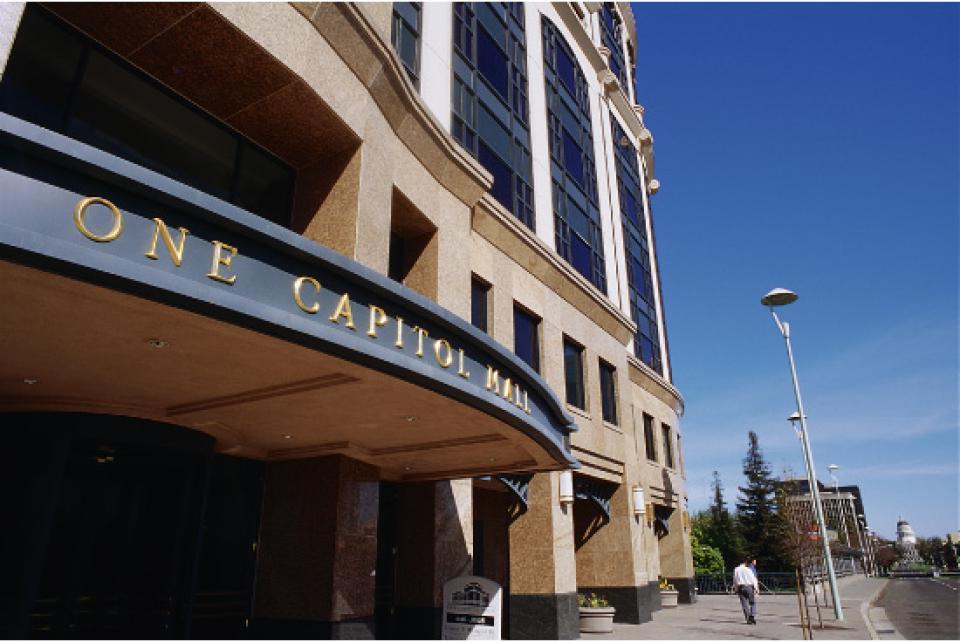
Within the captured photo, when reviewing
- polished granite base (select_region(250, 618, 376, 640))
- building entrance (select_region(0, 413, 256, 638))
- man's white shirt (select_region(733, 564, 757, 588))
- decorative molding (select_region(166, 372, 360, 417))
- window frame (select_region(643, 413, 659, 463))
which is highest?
window frame (select_region(643, 413, 659, 463))

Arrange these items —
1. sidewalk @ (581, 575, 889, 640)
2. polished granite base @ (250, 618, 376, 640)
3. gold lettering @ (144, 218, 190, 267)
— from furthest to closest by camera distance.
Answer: sidewalk @ (581, 575, 889, 640) → polished granite base @ (250, 618, 376, 640) → gold lettering @ (144, 218, 190, 267)

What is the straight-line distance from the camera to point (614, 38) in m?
42.0

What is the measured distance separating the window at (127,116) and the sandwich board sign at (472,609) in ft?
23.5

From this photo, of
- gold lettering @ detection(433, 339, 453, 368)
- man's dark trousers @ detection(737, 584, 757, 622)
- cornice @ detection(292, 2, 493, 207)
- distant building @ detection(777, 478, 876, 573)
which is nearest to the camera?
gold lettering @ detection(433, 339, 453, 368)

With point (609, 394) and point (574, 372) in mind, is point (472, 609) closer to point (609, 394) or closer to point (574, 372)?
point (574, 372)

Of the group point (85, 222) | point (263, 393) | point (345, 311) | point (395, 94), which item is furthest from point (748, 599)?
point (85, 222)

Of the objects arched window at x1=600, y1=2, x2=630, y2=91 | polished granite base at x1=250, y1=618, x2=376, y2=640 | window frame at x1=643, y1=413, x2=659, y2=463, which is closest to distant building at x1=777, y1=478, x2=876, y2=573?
window frame at x1=643, y1=413, x2=659, y2=463

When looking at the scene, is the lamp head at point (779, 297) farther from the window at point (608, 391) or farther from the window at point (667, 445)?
the window at point (667, 445)

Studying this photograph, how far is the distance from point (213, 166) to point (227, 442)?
4.49m

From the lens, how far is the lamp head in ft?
71.2

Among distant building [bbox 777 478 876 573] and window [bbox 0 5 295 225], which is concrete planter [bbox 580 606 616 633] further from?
distant building [bbox 777 478 876 573]

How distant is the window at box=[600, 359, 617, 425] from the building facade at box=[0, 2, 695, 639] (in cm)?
284

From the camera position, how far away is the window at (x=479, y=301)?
1641 centimetres

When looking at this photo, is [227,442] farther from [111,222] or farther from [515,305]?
[515,305]
